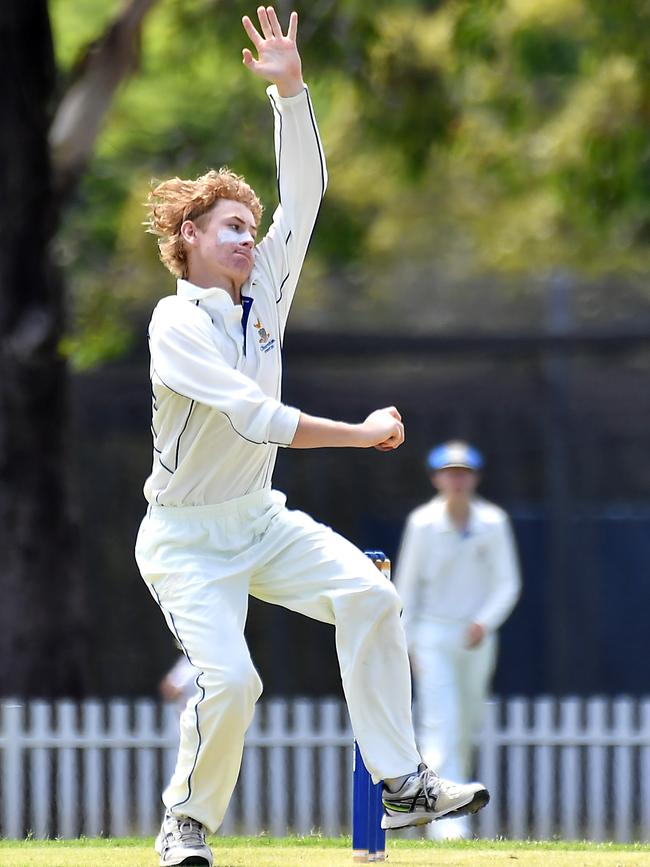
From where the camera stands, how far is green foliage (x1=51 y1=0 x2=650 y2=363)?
1143 cm

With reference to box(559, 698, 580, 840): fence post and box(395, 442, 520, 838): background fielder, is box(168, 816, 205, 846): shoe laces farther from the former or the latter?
box(559, 698, 580, 840): fence post

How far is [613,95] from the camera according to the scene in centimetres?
1241

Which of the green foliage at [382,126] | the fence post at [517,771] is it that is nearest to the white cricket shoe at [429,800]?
the fence post at [517,771]

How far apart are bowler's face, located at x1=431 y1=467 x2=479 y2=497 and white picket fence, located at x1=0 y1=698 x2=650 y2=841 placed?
1176 millimetres

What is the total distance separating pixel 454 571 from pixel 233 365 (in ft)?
13.5

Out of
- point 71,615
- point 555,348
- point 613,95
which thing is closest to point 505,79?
point 613,95

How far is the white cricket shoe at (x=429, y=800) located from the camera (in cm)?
497

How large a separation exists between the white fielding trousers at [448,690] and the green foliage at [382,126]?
2791 millimetres

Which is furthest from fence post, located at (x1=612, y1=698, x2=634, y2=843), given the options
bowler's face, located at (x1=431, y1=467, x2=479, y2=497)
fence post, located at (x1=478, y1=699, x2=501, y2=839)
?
bowler's face, located at (x1=431, y1=467, x2=479, y2=497)

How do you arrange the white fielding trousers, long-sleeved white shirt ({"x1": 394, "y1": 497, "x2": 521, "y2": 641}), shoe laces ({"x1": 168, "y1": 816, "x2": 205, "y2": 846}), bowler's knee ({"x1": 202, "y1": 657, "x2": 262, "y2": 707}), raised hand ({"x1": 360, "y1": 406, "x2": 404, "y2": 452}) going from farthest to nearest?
1. long-sleeved white shirt ({"x1": 394, "y1": 497, "x2": 521, "y2": 641})
2. the white fielding trousers
3. shoe laces ({"x1": 168, "y1": 816, "x2": 205, "y2": 846})
4. bowler's knee ({"x1": 202, "y1": 657, "x2": 262, "y2": 707})
5. raised hand ({"x1": 360, "y1": 406, "x2": 404, "y2": 452})

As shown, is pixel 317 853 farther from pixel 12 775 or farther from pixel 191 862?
pixel 12 775

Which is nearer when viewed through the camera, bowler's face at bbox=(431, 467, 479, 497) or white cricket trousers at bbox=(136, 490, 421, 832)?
white cricket trousers at bbox=(136, 490, 421, 832)

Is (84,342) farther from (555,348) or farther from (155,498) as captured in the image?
(155,498)

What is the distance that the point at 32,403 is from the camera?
10414mm
